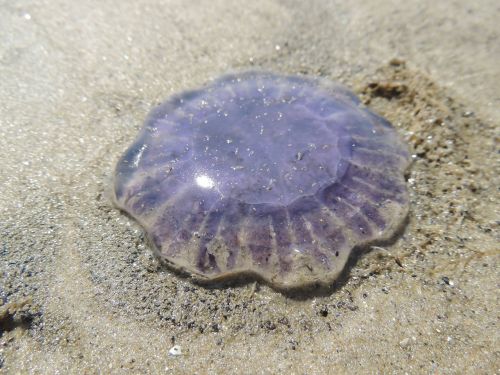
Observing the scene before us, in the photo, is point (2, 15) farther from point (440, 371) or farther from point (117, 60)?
point (440, 371)

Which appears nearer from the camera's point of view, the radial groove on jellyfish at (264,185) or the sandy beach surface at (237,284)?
the sandy beach surface at (237,284)

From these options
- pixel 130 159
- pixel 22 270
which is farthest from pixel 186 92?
pixel 22 270

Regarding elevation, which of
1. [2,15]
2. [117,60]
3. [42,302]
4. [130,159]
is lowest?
[42,302]

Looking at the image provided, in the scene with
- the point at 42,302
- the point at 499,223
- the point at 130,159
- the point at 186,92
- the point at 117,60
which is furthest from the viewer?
the point at 117,60

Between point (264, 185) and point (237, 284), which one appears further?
point (264, 185)

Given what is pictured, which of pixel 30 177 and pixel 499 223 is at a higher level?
pixel 30 177

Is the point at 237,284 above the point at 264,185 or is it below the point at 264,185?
below

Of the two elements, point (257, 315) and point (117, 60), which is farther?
point (117, 60)
